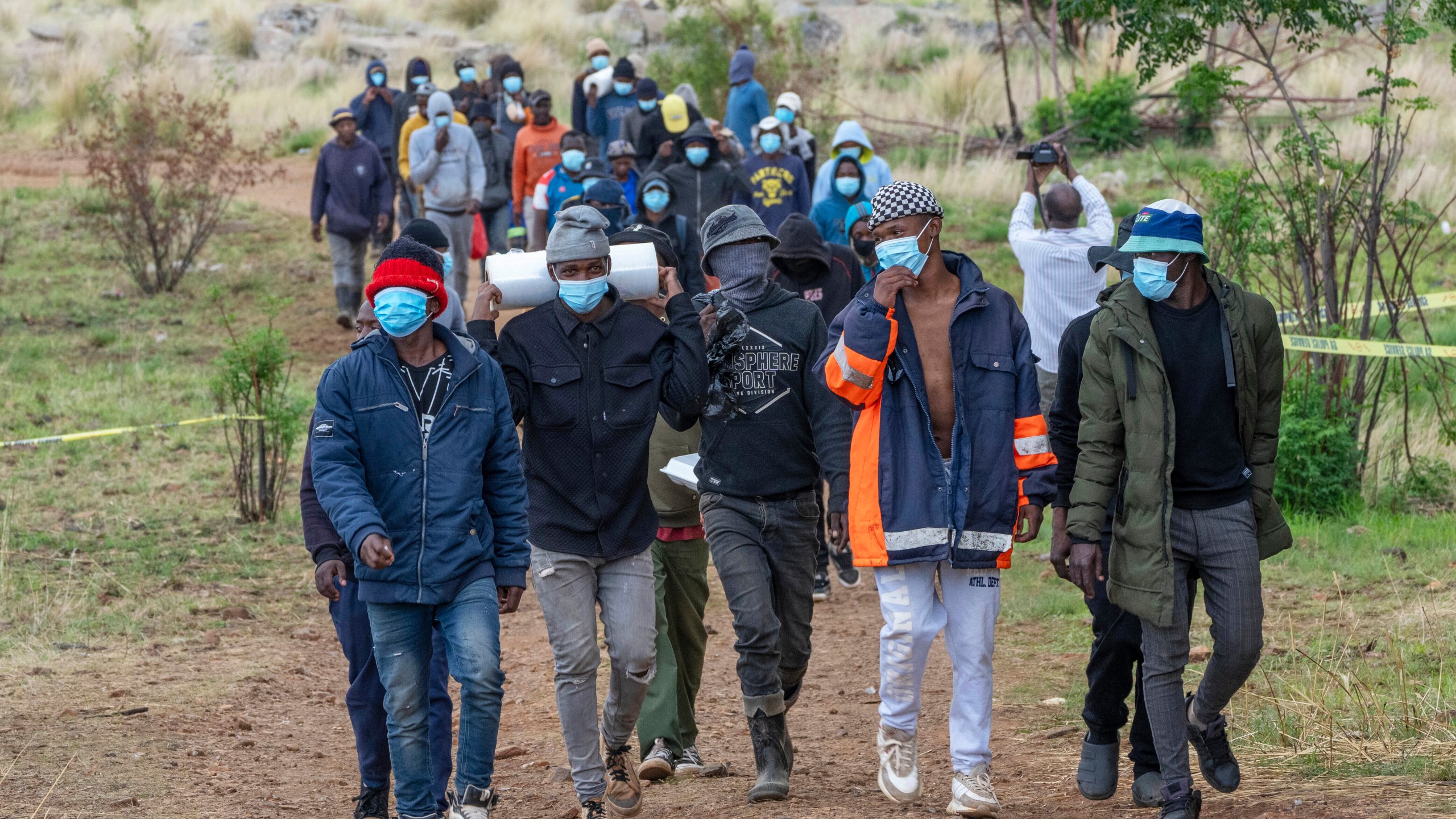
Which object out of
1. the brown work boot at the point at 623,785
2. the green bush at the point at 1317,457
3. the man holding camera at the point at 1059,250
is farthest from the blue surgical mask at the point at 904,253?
the green bush at the point at 1317,457

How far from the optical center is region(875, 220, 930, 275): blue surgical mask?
520 centimetres

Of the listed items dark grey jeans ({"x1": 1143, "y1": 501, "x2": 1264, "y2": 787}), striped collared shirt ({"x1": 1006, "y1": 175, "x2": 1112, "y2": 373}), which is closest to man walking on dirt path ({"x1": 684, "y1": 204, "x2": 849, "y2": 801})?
dark grey jeans ({"x1": 1143, "y1": 501, "x2": 1264, "y2": 787})

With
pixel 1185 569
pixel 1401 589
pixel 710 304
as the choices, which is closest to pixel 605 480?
pixel 710 304

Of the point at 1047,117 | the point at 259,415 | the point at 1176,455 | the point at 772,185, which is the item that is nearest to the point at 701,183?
the point at 772,185

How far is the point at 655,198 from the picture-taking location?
Result: 10.1 m

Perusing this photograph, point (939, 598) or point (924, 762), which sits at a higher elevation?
point (939, 598)

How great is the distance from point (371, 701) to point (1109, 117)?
17.2 metres

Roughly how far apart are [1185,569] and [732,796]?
74.1 inches

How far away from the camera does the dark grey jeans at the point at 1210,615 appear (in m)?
4.84

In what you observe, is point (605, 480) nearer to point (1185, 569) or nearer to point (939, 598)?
point (939, 598)

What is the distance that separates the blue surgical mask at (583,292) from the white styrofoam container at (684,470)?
0.78 meters

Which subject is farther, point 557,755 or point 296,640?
point 296,640

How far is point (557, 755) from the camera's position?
6.76 meters

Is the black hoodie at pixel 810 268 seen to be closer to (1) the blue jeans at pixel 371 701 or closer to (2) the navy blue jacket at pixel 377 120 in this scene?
(1) the blue jeans at pixel 371 701
